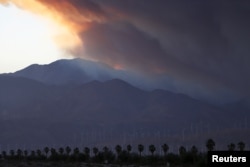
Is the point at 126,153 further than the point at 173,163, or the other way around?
the point at 126,153

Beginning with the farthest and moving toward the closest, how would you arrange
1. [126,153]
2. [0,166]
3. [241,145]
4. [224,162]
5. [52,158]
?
[52,158] → [126,153] → [241,145] → [0,166] → [224,162]

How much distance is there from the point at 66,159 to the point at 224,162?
99.5m

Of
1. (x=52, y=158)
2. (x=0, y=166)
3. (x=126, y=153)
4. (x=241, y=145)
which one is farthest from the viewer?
(x=52, y=158)

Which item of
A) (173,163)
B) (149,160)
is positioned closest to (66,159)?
(149,160)

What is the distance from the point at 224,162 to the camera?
3127 cm

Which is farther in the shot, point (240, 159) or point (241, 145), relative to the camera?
point (241, 145)

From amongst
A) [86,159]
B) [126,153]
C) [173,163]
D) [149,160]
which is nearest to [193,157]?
[173,163]

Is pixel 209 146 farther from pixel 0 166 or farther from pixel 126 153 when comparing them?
pixel 0 166

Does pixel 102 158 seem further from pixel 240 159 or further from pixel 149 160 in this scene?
pixel 240 159

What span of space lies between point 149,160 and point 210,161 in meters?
78.7

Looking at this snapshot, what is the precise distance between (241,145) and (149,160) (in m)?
17.8

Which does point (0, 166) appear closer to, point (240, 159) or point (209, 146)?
point (209, 146)

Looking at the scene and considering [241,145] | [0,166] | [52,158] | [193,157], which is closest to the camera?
[0,166]

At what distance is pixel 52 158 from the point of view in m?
136
